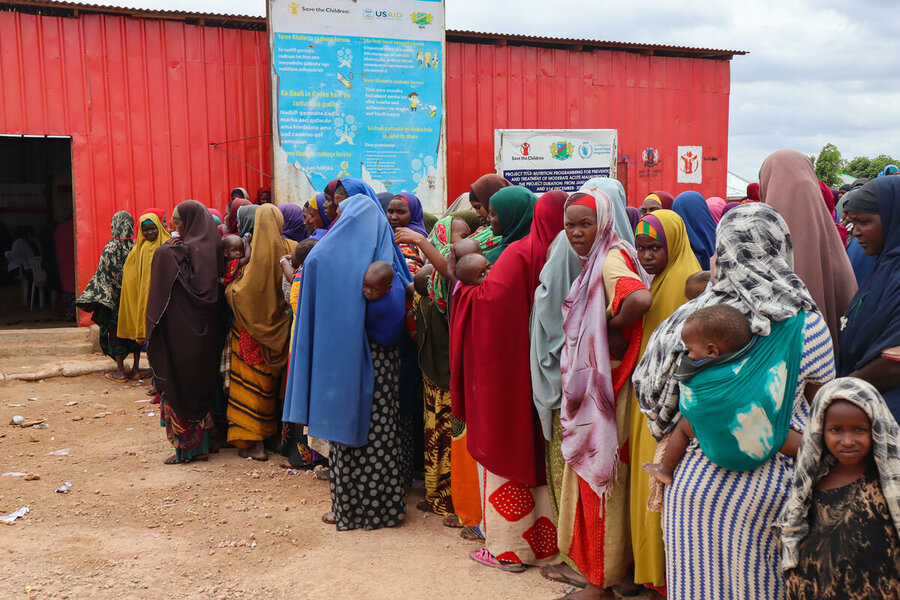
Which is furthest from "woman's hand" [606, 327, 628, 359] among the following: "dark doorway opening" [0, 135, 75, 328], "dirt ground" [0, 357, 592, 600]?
"dark doorway opening" [0, 135, 75, 328]

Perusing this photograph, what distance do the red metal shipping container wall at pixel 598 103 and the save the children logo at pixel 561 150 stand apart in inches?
36.2

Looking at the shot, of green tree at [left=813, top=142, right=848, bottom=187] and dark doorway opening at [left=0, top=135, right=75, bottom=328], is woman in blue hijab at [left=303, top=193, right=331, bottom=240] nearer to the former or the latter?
dark doorway opening at [left=0, top=135, right=75, bottom=328]

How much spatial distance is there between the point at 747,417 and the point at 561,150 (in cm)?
840

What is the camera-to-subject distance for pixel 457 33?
10.1m

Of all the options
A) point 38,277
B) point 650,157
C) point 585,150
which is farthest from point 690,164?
point 38,277

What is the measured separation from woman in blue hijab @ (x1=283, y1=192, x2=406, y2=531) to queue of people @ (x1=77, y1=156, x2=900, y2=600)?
0.5 inches

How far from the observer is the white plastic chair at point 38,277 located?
12.8 meters

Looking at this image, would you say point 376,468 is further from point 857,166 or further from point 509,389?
point 857,166

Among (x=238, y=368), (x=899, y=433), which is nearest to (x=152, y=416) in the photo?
(x=238, y=368)

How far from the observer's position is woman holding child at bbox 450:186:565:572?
341 centimetres

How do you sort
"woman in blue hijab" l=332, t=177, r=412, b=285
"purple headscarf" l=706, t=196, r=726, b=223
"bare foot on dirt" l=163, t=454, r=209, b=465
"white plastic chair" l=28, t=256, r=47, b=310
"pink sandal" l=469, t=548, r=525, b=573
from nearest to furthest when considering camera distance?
"pink sandal" l=469, t=548, r=525, b=573 < "woman in blue hijab" l=332, t=177, r=412, b=285 < "bare foot on dirt" l=163, t=454, r=209, b=465 < "purple headscarf" l=706, t=196, r=726, b=223 < "white plastic chair" l=28, t=256, r=47, b=310

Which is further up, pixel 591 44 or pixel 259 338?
pixel 591 44

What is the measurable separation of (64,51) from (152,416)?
4945 mm

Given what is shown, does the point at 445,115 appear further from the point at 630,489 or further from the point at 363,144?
the point at 630,489
